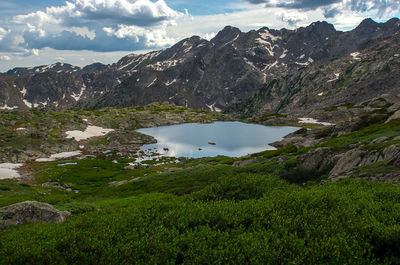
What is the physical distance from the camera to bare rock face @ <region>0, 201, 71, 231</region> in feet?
57.3

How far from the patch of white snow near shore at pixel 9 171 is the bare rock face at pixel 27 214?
203 feet

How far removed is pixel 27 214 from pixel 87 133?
130777 mm

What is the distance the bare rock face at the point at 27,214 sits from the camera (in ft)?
57.3

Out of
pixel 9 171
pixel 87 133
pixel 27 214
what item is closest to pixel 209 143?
pixel 87 133

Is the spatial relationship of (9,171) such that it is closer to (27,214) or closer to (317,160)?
→ (27,214)

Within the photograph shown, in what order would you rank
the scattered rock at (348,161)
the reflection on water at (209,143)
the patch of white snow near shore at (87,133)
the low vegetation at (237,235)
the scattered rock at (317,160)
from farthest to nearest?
the patch of white snow near shore at (87,133) → the reflection on water at (209,143) → the scattered rock at (317,160) → the scattered rock at (348,161) → the low vegetation at (237,235)

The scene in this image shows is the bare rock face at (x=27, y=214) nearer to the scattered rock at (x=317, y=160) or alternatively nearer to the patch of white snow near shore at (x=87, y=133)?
the scattered rock at (x=317, y=160)

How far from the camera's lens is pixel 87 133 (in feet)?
460

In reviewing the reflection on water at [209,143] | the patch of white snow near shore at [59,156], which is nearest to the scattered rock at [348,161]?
the reflection on water at [209,143]

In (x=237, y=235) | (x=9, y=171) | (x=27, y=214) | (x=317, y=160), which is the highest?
(x=237, y=235)

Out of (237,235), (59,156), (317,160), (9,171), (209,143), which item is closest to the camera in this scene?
(237,235)

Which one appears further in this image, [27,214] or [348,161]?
[348,161]

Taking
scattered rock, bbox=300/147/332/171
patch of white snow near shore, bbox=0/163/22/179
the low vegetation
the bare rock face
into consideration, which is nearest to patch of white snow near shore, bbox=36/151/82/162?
patch of white snow near shore, bbox=0/163/22/179

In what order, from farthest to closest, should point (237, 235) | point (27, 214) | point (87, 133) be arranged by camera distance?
point (87, 133) < point (27, 214) < point (237, 235)
